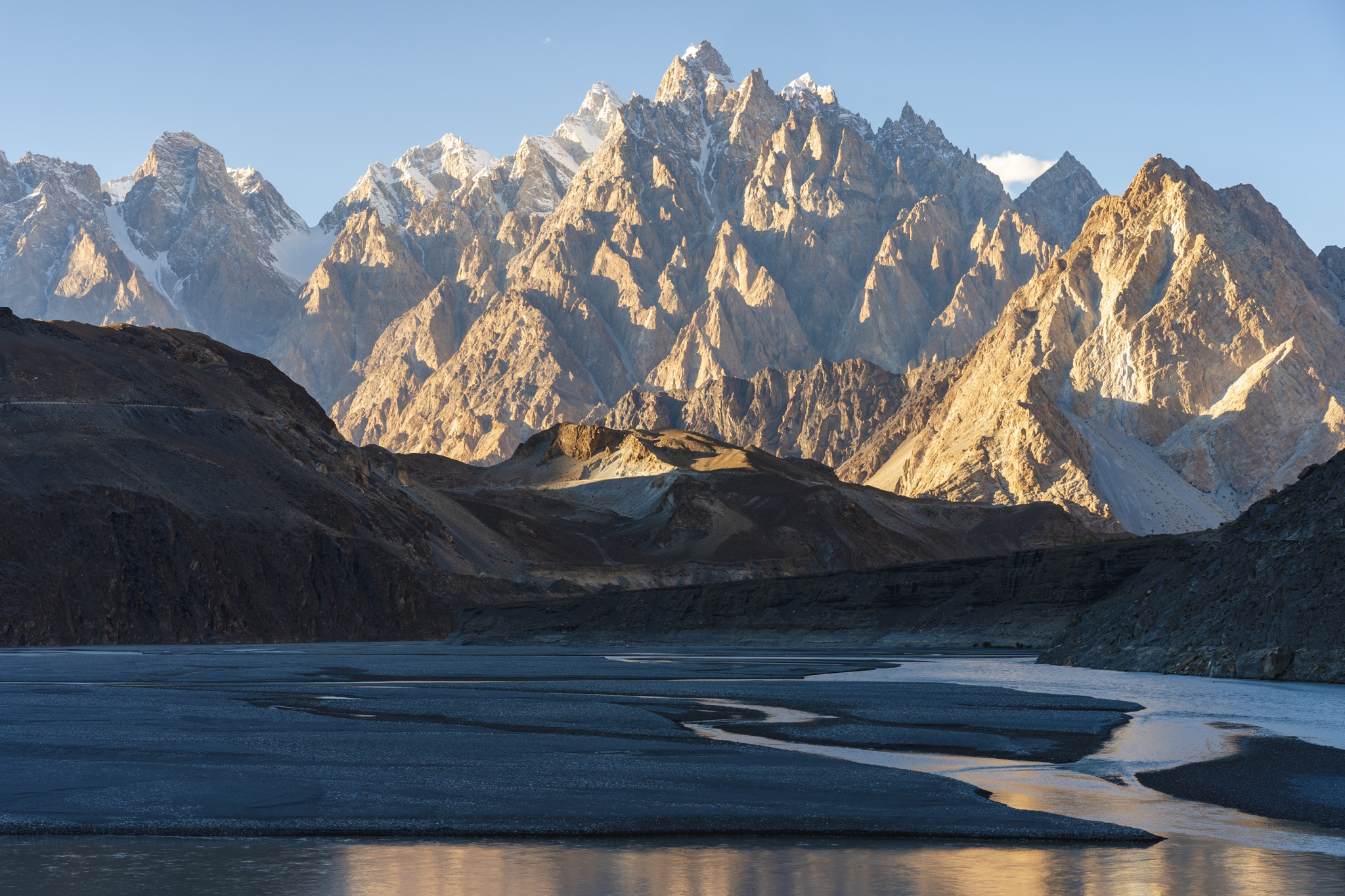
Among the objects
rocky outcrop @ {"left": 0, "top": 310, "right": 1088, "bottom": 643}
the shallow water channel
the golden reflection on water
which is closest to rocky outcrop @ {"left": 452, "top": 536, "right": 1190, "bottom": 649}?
rocky outcrop @ {"left": 0, "top": 310, "right": 1088, "bottom": 643}

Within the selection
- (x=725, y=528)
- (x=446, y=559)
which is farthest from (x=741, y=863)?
(x=725, y=528)

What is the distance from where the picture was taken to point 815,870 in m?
13.1

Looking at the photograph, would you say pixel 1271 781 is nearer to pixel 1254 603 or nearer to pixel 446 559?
pixel 1254 603

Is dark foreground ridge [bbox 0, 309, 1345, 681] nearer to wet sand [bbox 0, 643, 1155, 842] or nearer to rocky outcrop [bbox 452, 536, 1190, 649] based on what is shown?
rocky outcrop [bbox 452, 536, 1190, 649]

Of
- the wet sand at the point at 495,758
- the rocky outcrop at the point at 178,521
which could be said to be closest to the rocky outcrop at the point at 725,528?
the rocky outcrop at the point at 178,521

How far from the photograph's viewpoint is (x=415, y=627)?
110m

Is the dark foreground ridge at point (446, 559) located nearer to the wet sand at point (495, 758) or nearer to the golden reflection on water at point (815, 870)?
the wet sand at point (495, 758)

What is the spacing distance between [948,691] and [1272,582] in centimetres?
1276

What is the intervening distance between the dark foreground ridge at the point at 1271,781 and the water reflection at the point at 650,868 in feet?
9.83

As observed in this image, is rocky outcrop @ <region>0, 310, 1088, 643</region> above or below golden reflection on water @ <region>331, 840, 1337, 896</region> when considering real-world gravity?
above

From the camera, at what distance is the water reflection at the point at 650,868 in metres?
12.2

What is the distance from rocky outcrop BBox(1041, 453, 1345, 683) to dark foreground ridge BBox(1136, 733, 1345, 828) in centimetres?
1850

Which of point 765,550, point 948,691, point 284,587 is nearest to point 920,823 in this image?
point 948,691

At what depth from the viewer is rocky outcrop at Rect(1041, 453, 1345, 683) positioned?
Result: 40281 mm
